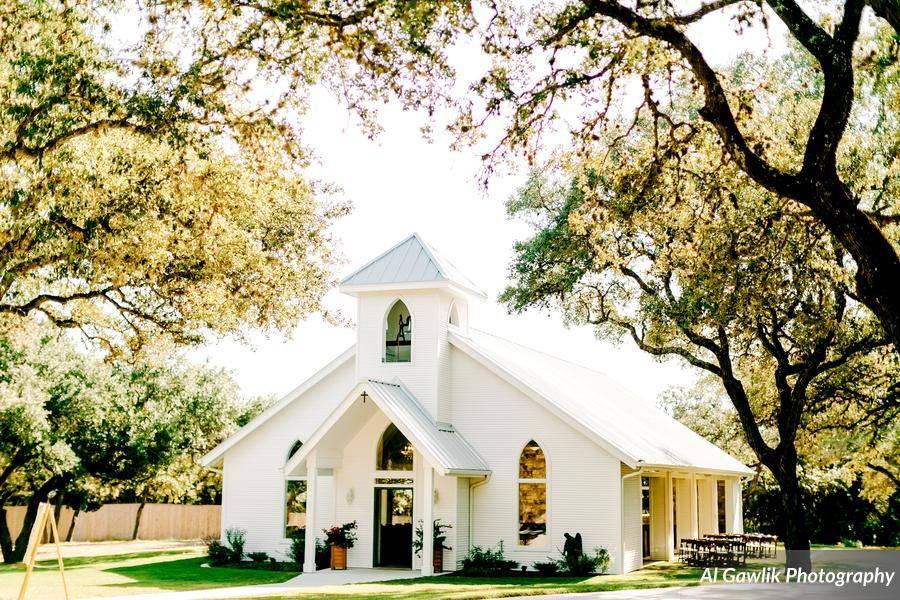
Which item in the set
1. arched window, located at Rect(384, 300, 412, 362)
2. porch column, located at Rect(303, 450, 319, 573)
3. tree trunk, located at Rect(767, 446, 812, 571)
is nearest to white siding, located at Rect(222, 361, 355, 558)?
arched window, located at Rect(384, 300, 412, 362)

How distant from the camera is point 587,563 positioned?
72.7 ft

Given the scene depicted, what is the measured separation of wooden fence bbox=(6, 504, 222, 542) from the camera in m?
42.1

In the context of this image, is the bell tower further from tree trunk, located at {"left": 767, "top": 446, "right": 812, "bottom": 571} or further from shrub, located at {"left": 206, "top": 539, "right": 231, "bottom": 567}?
tree trunk, located at {"left": 767, "top": 446, "right": 812, "bottom": 571}

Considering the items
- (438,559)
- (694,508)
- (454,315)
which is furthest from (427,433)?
(694,508)

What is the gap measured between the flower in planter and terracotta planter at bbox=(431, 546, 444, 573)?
2.51m

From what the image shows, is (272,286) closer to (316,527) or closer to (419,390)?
(419,390)

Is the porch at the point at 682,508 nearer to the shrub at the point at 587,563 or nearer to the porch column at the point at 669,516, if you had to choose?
the porch column at the point at 669,516

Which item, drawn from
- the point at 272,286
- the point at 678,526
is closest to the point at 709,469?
the point at 678,526

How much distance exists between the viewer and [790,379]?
2986cm

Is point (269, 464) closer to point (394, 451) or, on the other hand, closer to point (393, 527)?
point (394, 451)

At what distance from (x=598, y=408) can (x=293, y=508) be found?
935cm

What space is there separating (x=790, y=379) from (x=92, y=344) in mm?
21025

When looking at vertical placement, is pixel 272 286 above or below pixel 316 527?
above

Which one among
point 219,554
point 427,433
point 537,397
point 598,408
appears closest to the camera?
point 427,433
